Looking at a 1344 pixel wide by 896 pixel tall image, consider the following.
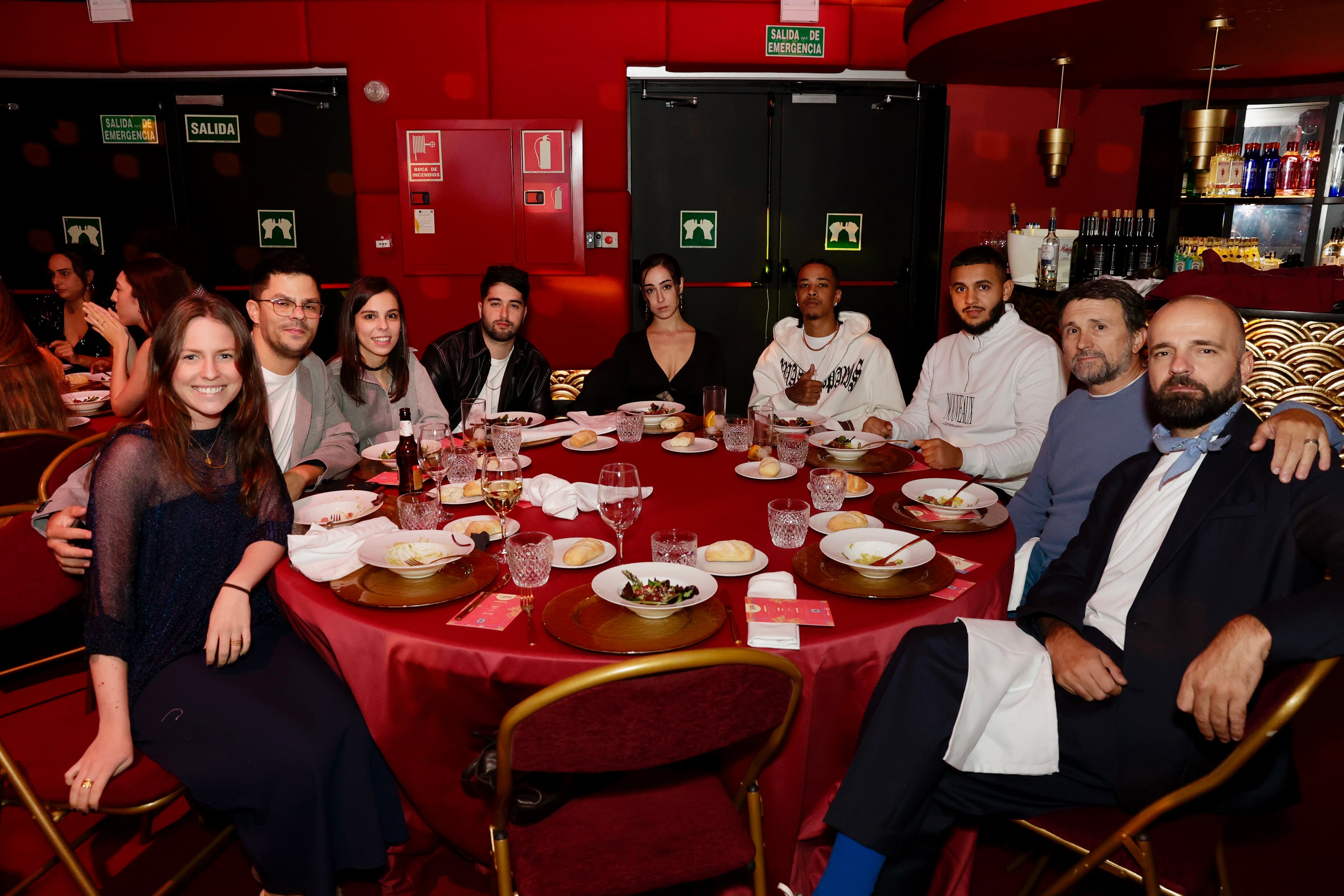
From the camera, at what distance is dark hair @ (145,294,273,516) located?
1.88 meters

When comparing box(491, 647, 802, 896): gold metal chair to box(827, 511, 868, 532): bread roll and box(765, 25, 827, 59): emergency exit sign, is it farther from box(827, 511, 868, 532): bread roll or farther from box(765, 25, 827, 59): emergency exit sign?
box(765, 25, 827, 59): emergency exit sign

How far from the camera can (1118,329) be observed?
2578 mm

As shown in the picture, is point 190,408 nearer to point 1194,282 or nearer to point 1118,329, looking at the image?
point 1118,329

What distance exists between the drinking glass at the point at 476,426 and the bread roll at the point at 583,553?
3.02 feet

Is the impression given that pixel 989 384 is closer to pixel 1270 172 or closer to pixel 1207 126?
pixel 1207 126

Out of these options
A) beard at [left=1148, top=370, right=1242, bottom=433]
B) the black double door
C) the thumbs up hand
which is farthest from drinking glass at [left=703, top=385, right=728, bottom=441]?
the black double door

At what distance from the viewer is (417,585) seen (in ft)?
5.84

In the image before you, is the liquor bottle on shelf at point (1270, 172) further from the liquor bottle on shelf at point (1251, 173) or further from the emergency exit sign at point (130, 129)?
the emergency exit sign at point (130, 129)

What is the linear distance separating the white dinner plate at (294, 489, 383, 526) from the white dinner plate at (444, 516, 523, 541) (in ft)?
0.82

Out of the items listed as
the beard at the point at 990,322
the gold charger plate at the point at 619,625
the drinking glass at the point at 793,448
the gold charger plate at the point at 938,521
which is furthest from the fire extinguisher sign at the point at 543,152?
the gold charger plate at the point at 619,625

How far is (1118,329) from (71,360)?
5231 mm

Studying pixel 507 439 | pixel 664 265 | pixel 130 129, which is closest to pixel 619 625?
pixel 507 439

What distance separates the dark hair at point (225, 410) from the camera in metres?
1.88

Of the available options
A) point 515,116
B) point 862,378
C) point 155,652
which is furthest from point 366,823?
point 515,116
